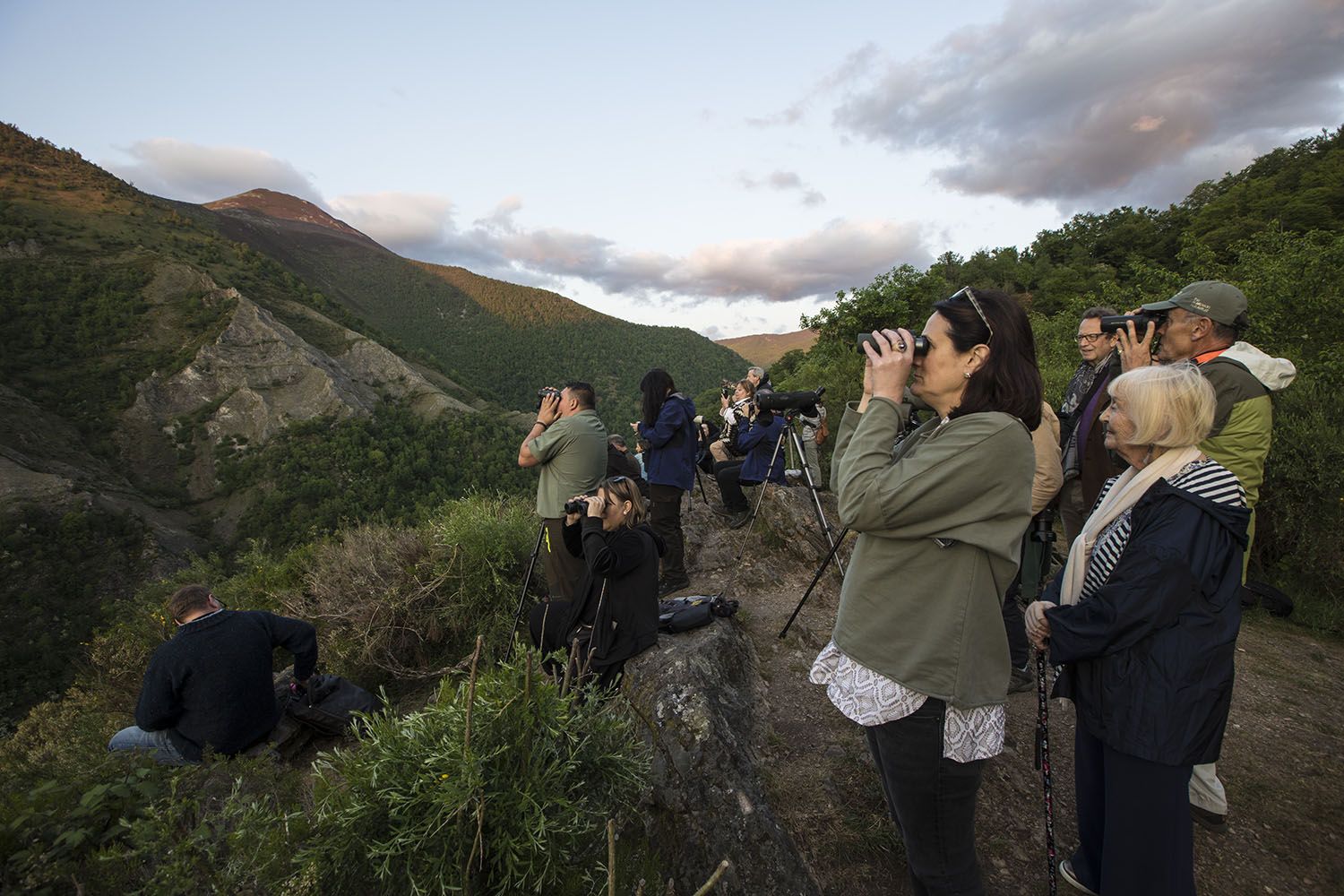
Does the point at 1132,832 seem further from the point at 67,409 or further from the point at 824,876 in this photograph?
the point at 67,409

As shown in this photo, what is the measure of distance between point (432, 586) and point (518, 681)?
3.73 meters

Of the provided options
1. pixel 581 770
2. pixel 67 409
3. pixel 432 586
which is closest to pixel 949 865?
pixel 581 770

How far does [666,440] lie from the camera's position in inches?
188

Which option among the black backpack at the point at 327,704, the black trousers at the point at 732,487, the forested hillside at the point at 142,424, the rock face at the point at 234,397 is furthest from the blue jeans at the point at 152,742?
the rock face at the point at 234,397

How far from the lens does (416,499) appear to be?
31.4 m

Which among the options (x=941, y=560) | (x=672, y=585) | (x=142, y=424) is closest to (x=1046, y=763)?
(x=941, y=560)

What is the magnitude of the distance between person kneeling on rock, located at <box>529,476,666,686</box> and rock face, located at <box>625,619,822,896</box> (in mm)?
154

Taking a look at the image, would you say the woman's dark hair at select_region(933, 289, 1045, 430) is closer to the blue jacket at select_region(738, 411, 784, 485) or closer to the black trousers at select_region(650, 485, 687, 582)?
the black trousers at select_region(650, 485, 687, 582)

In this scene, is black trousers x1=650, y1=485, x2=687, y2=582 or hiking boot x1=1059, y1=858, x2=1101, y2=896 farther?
black trousers x1=650, y1=485, x2=687, y2=582

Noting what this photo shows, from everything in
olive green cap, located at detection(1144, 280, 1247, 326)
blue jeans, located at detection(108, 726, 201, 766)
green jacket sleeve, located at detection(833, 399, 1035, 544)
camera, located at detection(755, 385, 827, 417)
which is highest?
olive green cap, located at detection(1144, 280, 1247, 326)

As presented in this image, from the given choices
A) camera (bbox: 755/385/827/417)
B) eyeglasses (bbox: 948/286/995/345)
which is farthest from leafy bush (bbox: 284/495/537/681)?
eyeglasses (bbox: 948/286/995/345)

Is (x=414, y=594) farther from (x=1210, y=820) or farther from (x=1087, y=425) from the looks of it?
(x=1210, y=820)

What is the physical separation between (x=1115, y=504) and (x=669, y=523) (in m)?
3.76

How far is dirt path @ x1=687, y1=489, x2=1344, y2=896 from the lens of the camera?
88.4 inches
